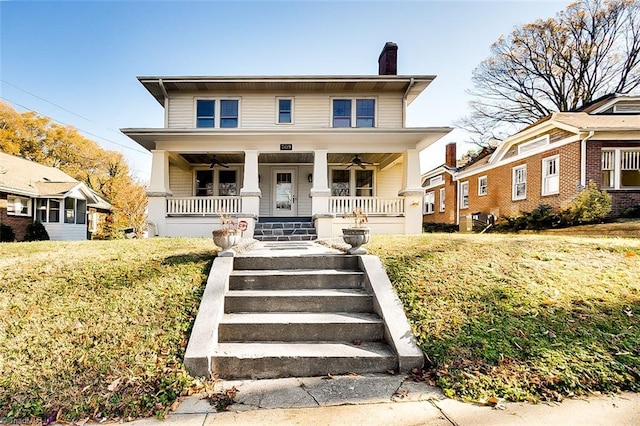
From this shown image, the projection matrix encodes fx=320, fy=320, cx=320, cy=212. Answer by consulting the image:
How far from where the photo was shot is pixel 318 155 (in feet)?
35.9

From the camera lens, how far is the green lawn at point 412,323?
2777 millimetres

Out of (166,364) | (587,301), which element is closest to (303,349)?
(166,364)

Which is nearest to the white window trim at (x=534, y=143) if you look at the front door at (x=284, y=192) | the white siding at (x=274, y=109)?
the white siding at (x=274, y=109)

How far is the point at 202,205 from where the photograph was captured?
11180 millimetres

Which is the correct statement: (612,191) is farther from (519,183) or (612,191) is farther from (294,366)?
(294,366)

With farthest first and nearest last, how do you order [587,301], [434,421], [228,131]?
[228,131]
[587,301]
[434,421]

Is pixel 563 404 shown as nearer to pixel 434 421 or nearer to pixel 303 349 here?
pixel 434 421

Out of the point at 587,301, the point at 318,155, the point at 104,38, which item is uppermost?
the point at 104,38

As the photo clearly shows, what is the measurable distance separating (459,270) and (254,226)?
24.5 feet

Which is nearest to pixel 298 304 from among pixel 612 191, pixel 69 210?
pixel 612 191

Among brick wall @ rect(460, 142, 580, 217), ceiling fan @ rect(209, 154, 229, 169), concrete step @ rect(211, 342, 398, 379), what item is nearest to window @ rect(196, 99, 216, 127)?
ceiling fan @ rect(209, 154, 229, 169)

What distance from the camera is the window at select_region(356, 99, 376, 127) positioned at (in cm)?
1329

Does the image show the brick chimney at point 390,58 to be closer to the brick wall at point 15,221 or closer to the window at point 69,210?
the brick wall at point 15,221

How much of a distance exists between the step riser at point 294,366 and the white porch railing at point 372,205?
795 centimetres
